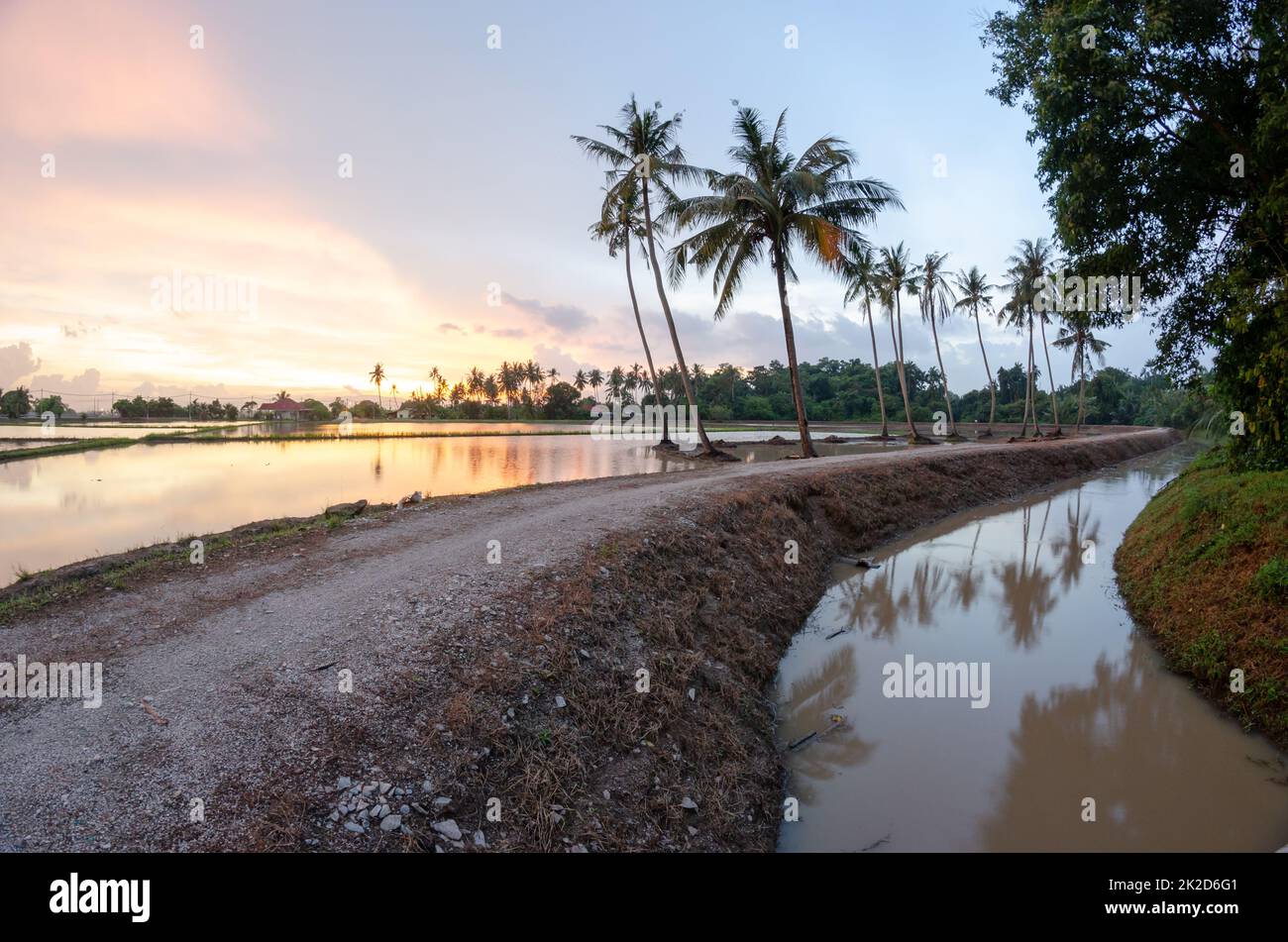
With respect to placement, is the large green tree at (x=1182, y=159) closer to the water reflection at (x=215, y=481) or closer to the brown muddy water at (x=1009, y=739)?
the brown muddy water at (x=1009, y=739)

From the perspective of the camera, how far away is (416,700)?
181 inches

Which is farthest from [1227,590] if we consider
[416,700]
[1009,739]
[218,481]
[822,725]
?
[218,481]

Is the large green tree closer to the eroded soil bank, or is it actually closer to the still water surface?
the eroded soil bank

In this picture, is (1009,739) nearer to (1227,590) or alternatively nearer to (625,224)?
(1227,590)

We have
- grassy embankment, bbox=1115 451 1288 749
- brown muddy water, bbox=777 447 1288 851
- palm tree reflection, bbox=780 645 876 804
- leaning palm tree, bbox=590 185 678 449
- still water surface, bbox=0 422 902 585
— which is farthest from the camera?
leaning palm tree, bbox=590 185 678 449

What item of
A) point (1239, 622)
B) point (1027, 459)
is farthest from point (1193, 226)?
point (1027, 459)

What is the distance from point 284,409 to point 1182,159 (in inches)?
4267

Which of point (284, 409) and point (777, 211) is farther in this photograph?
point (284, 409)

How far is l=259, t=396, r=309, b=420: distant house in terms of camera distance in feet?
305

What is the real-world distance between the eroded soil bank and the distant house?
97.8 meters

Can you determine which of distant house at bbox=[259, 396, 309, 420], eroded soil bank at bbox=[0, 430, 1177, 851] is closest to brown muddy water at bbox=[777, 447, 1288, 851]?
eroded soil bank at bbox=[0, 430, 1177, 851]

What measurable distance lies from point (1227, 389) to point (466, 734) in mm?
11516

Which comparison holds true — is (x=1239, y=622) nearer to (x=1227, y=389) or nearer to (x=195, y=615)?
(x=1227, y=389)

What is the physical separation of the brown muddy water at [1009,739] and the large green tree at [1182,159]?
3644 mm
